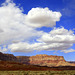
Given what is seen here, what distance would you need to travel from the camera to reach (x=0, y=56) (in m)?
188

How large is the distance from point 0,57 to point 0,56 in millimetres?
2330

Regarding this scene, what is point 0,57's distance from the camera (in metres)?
186
